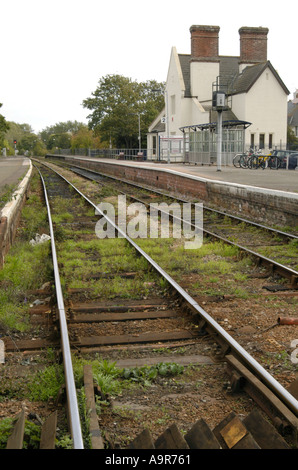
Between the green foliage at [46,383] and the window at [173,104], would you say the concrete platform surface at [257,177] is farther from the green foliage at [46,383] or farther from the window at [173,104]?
the window at [173,104]

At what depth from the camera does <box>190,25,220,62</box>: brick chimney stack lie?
4703 centimetres

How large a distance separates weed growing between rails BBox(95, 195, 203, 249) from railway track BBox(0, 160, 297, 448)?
1991mm

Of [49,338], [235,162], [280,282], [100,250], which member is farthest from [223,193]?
[235,162]

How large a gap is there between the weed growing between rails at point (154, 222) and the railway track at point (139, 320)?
1.99 meters

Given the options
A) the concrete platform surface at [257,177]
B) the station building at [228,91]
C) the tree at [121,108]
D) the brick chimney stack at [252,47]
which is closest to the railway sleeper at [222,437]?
the concrete platform surface at [257,177]

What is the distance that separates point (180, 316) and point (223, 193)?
35.3 ft

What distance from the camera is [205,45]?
A: 158 feet

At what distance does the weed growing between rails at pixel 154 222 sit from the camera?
11.2m

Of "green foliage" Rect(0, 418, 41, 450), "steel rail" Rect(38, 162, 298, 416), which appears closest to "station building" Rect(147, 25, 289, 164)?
"steel rail" Rect(38, 162, 298, 416)

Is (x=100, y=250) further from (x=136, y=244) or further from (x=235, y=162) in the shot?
(x=235, y=162)

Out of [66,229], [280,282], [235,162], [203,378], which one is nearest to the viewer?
[203,378]

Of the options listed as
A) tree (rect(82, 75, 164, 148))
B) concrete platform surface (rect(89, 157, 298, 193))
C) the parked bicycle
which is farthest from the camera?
tree (rect(82, 75, 164, 148))

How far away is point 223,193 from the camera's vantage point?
53.5ft

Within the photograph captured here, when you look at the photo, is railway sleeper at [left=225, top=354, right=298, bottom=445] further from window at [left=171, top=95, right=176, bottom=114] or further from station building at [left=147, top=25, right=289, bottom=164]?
window at [left=171, top=95, right=176, bottom=114]
